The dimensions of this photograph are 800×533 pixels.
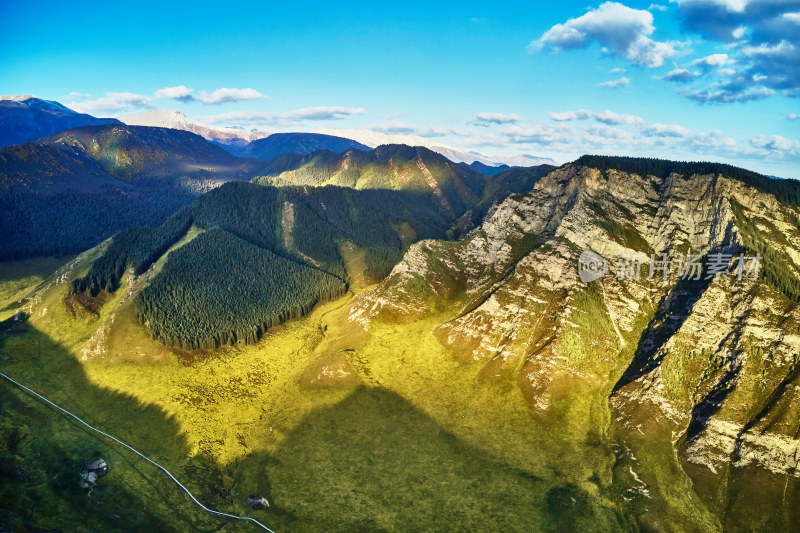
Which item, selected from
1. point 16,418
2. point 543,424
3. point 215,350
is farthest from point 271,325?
point 543,424

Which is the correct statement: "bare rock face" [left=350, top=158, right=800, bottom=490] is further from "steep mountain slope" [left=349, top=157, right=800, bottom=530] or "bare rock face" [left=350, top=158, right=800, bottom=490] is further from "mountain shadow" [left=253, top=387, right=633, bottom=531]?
"mountain shadow" [left=253, top=387, right=633, bottom=531]

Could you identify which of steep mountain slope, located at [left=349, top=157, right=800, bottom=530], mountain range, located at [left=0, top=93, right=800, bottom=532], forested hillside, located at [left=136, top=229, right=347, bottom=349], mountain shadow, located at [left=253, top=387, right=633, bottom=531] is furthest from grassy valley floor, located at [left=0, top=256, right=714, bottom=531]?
forested hillside, located at [left=136, top=229, right=347, bottom=349]

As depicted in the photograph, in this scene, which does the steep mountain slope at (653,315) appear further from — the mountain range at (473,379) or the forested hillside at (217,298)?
the forested hillside at (217,298)

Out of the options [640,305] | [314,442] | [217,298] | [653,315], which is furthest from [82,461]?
[653,315]

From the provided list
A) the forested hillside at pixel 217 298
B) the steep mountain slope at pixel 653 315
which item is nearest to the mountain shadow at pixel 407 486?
the steep mountain slope at pixel 653 315

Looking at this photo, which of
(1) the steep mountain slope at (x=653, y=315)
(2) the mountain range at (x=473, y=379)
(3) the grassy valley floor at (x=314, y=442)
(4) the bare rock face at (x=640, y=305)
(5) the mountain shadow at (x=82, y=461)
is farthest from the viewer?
(4) the bare rock face at (x=640, y=305)
